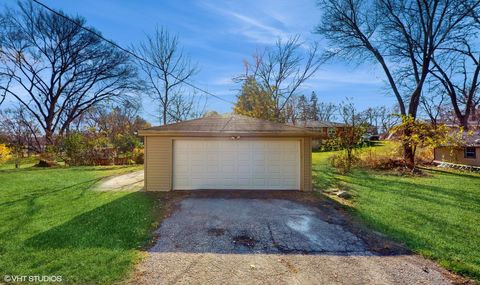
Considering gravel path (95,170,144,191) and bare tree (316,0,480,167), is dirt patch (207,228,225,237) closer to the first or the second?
gravel path (95,170,144,191)

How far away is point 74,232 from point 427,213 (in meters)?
7.89

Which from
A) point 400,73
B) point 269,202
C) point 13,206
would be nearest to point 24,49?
point 13,206

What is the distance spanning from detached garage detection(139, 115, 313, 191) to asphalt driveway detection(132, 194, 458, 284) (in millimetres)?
2383

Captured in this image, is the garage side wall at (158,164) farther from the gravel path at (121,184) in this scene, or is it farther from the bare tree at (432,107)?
the bare tree at (432,107)

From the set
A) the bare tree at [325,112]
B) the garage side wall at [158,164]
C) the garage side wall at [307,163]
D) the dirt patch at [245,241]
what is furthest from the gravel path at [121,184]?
the bare tree at [325,112]

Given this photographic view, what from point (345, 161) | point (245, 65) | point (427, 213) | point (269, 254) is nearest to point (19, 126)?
point (245, 65)

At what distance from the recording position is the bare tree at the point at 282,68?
71.1 ft

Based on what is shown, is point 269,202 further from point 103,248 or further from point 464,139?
point 464,139

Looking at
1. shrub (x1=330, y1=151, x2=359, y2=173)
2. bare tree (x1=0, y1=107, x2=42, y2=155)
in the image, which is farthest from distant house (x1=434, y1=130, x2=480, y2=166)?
bare tree (x1=0, y1=107, x2=42, y2=155)

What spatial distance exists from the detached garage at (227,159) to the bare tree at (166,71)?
520 inches

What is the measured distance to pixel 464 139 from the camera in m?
14.6

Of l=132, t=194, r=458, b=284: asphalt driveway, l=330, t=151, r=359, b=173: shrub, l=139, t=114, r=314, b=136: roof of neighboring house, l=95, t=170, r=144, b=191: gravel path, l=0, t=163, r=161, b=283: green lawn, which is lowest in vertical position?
l=132, t=194, r=458, b=284: asphalt driveway

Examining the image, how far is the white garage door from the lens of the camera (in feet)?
28.2

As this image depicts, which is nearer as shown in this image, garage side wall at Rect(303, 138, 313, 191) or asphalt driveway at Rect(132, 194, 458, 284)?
asphalt driveway at Rect(132, 194, 458, 284)
